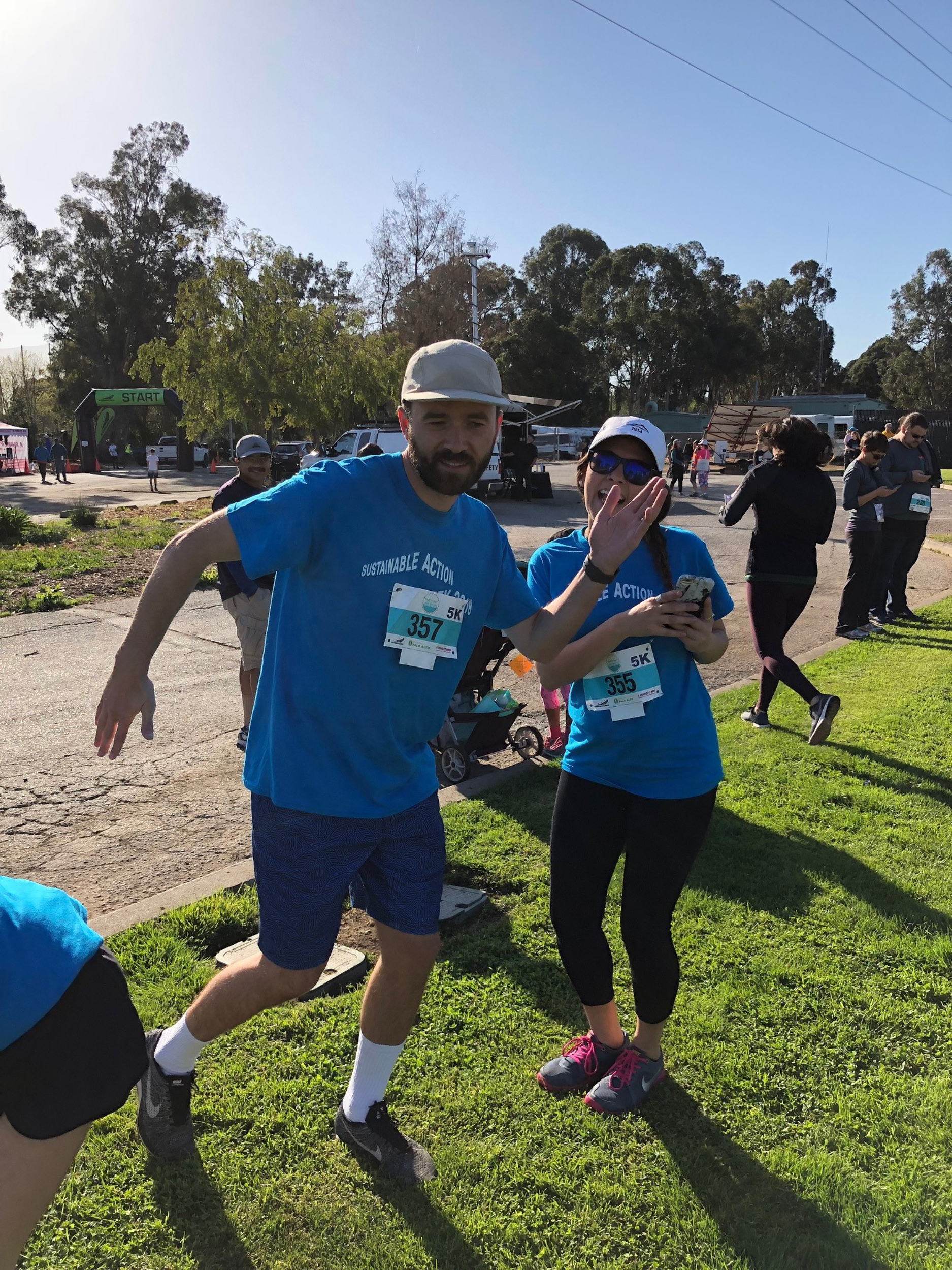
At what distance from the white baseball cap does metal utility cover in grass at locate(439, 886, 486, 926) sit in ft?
6.59

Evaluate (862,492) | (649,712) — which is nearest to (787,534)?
(649,712)

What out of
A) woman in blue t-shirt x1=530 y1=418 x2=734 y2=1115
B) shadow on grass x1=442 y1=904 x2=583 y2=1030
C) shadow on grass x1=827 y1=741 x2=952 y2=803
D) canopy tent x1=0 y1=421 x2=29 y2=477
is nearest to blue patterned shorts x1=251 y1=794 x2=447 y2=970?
woman in blue t-shirt x1=530 y1=418 x2=734 y2=1115

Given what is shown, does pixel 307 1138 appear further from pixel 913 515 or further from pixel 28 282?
pixel 28 282

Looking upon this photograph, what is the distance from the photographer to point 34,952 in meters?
1.60

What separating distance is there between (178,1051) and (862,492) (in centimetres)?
888

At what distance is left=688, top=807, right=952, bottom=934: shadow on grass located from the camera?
3.99m

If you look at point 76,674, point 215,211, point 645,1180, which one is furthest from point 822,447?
point 215,211

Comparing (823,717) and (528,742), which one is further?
(528,742)

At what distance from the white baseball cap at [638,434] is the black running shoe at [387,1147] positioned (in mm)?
1996

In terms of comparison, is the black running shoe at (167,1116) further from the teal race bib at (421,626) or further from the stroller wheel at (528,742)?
the stroller wheel at (528,742)

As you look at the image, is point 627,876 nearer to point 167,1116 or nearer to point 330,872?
point 330,872

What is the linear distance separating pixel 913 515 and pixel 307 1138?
9378 mm

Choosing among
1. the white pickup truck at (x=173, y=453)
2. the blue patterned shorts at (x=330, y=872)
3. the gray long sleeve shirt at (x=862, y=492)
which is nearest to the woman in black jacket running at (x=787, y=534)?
the gray long sleeve shirt at (x=862, y=492)

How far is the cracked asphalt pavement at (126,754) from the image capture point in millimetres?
4641
